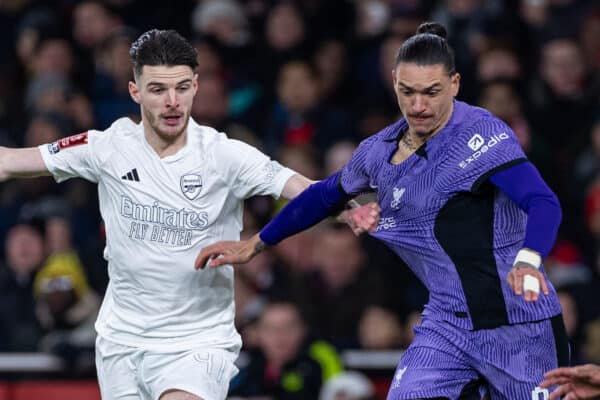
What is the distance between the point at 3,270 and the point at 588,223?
4099mm

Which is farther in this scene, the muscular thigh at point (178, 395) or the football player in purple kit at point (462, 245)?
the muscular thigh at point (178, 395)

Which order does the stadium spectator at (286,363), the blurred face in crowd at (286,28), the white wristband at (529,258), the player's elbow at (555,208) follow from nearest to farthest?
the white wristband at (529,258)
the player's elbow at (555,208)
the stadium spectator at (286,363)
the blurred face in crowd at (286,28)

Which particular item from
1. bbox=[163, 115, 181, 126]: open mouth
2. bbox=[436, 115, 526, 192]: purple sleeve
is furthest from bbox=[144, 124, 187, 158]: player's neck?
bbox=[436, 115, 526, 192]: purple sleeve

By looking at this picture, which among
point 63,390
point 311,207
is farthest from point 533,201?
point 63,390

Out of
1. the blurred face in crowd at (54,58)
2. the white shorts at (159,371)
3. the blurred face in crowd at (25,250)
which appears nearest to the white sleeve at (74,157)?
the white shorts at (159,371)

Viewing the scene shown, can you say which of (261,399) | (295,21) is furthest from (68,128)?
(261,399)

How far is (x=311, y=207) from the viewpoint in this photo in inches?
222

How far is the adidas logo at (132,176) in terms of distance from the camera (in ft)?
18.8

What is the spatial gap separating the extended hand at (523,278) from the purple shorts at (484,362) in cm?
53

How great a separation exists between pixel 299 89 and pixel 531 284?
5.38 m

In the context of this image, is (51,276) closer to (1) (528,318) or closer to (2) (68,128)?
(2) (68,128)

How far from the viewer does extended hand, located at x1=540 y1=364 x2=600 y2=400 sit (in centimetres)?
500

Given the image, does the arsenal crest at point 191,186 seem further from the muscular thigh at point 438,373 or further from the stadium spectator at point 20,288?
the stadium spectator at point 20,288

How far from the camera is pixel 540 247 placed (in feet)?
15.6
